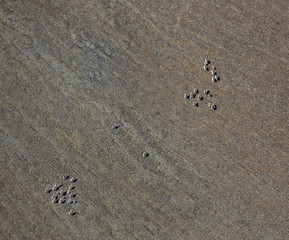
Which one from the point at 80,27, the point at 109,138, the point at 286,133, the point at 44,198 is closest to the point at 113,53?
the point at 80,27

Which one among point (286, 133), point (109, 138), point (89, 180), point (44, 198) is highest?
point (286, 133)

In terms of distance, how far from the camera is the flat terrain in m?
2.15

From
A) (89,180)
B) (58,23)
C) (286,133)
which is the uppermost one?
(286,133)

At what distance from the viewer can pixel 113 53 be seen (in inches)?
89.8

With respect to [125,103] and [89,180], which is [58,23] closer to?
[125,103]

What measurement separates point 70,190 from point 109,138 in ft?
0.96

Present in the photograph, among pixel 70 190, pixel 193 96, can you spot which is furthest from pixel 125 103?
pixel 70 190

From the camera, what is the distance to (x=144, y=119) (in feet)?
7.30

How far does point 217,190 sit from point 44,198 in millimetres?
775

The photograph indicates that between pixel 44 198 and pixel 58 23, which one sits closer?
pixel 44 198

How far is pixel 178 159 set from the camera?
2.19 metres

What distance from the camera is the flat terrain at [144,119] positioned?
84.7 inches

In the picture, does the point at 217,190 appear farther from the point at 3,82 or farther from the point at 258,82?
the point at 3,82

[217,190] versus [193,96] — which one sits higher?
[193,96]
